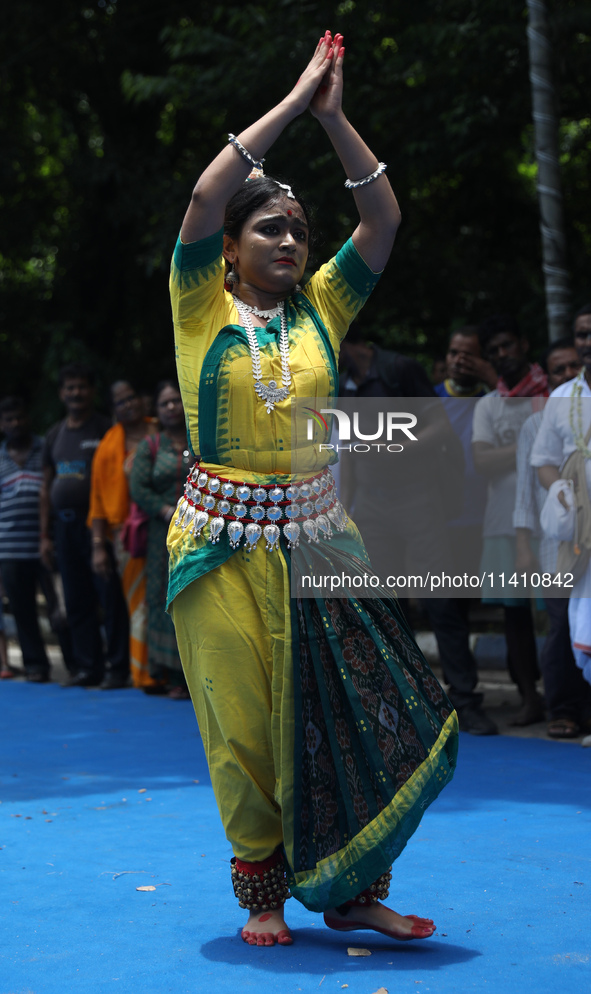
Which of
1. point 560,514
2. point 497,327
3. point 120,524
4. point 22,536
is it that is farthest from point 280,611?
point 22,536

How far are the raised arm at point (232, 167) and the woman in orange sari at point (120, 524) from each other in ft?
15.7

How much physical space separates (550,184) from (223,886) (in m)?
5.08

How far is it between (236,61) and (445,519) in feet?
15.9

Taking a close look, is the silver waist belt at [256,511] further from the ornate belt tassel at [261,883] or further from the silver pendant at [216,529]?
the ornate belt tassel at [261,883]

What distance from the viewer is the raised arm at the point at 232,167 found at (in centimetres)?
278

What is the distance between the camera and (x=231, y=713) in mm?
2912

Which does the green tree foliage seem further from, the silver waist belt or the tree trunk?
the silver waist belt

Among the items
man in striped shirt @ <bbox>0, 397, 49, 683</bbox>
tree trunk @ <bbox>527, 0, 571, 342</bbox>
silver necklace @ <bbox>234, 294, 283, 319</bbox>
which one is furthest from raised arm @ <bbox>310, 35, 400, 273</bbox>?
A: man in striped shirt @ <bbox>0, 397, 49, 683</bbox>

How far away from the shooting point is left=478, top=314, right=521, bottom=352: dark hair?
607cm

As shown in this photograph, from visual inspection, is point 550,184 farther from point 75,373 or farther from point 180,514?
point 180,514

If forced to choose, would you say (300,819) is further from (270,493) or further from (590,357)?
(590,357)

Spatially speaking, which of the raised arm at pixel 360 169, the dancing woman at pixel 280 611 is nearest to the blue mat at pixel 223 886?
the dancing woman at pixel 280 611

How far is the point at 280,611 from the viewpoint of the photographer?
2.94 m

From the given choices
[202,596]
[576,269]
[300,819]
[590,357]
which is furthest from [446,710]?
[576,269]
